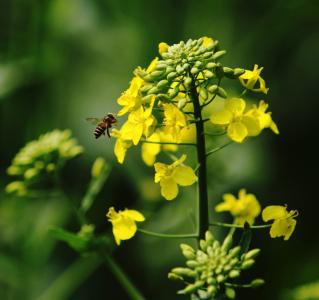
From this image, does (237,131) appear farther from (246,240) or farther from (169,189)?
(246,240)

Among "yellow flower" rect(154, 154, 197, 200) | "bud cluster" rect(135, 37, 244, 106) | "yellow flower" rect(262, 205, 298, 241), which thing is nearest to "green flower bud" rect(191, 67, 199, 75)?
"bud cluster" rect(135, 37, 244, 106)

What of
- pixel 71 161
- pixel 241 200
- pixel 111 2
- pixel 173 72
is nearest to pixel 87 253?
pixel 241 200

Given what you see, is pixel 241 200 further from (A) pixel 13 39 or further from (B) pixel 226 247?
(A) pixel 13 39

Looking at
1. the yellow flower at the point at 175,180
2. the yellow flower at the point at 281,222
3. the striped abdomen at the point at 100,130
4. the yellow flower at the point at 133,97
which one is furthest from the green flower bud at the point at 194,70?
the striped abdomen at the point at 100,130

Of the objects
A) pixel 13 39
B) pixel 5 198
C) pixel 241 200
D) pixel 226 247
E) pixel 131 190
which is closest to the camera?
pixel 226 247

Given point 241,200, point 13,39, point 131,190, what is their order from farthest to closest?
point 13,39, point 131,190, point 241,200

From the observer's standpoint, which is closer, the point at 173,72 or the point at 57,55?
the point at 173,72
